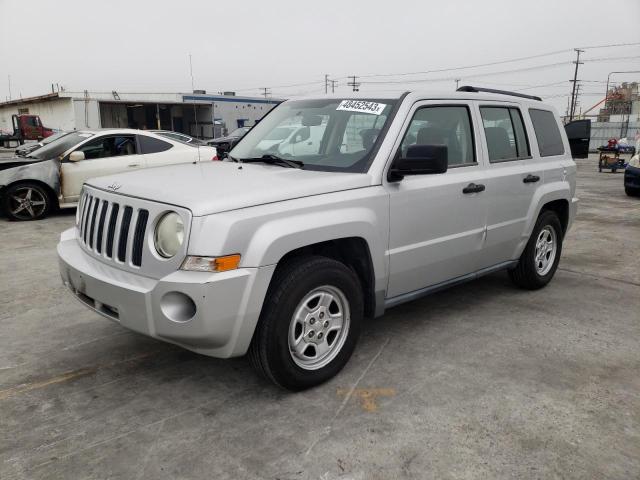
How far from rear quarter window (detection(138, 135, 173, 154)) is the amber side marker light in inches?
287

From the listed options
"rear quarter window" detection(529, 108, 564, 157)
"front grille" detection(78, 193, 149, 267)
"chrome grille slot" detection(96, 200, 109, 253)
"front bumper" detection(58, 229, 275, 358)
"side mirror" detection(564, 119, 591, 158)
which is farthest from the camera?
"side mirror" detection(564, 119, 591, 158)

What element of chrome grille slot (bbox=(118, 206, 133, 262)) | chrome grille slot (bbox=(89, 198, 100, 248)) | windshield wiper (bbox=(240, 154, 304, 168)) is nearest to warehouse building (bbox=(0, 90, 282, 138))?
windshield wiper (bbox=(240, 154, 304, 168))

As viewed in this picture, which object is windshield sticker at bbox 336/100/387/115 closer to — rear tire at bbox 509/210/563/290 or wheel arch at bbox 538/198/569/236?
rear tire at bbox 509/210/563/290

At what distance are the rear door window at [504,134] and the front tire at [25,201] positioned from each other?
24.4 feet

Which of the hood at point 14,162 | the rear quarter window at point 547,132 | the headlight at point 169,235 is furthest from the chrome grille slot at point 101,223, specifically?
the hood at point 14,162

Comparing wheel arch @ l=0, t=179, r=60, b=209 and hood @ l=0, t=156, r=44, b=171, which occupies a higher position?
hood @ l=0, t=156, r=44, b=171

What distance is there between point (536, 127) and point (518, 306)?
64.7 inches

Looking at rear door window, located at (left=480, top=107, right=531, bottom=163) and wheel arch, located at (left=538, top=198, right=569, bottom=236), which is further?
wheel arch, located at (left=538, top=198, right=569, bottom=236)

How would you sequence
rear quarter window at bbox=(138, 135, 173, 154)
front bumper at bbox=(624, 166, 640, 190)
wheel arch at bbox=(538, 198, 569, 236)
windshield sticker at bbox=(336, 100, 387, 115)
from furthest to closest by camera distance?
1. front bumper at bbox=(624, 166, 640, 190)
2. rear quarter window at bbox=(138, 135, 173, 154)
3. wheel arch at bbox=(538, 198, 569, 236)
4. windshield sticker at bbox=(336, 100, 387, 115)

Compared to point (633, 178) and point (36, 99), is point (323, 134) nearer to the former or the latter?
point (633, 178)

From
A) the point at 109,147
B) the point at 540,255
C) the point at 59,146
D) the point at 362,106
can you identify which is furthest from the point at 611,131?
the point at 362,106

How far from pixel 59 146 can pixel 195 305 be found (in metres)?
7.67

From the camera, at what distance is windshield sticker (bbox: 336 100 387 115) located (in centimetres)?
370

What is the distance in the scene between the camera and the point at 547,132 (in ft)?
16.6
